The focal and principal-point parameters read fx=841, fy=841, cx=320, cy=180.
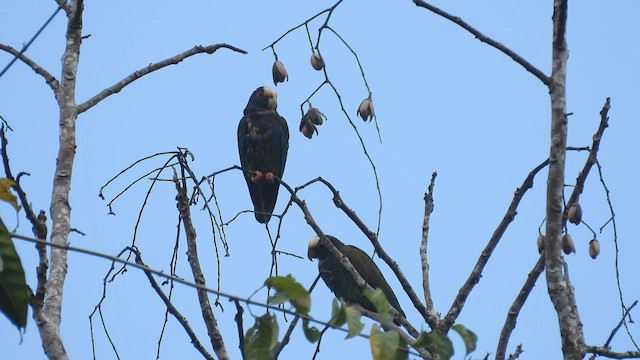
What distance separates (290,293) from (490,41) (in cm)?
126

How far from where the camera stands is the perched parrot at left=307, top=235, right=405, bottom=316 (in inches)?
250

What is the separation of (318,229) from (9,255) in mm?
2072

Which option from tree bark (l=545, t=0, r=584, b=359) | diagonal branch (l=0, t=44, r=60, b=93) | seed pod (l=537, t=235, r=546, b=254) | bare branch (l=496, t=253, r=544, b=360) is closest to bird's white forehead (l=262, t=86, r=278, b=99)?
diagonal branch (l=0, t=44, r=60, b=93)

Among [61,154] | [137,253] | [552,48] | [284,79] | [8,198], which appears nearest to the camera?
[8,198]

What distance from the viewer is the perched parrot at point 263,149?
7.17 m

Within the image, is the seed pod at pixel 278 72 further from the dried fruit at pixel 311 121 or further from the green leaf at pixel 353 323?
the green leaf at pixel 353 323

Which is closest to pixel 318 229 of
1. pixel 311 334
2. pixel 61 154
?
pixel 61 154

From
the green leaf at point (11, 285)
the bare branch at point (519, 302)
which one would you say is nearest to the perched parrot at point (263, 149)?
the bare branch at point (519, 302)

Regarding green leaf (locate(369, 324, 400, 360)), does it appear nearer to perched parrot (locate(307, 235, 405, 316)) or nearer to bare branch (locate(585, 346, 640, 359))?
bare branch (locate(585, 346, 640, 359))

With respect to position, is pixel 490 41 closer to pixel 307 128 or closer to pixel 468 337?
pixel 468 337

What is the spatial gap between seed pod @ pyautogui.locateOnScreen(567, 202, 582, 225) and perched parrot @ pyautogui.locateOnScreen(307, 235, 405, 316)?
3303 mm

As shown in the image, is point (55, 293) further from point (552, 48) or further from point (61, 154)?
point (552, 48)

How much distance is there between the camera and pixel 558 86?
2.53 metres

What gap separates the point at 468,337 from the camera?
1.78 m
